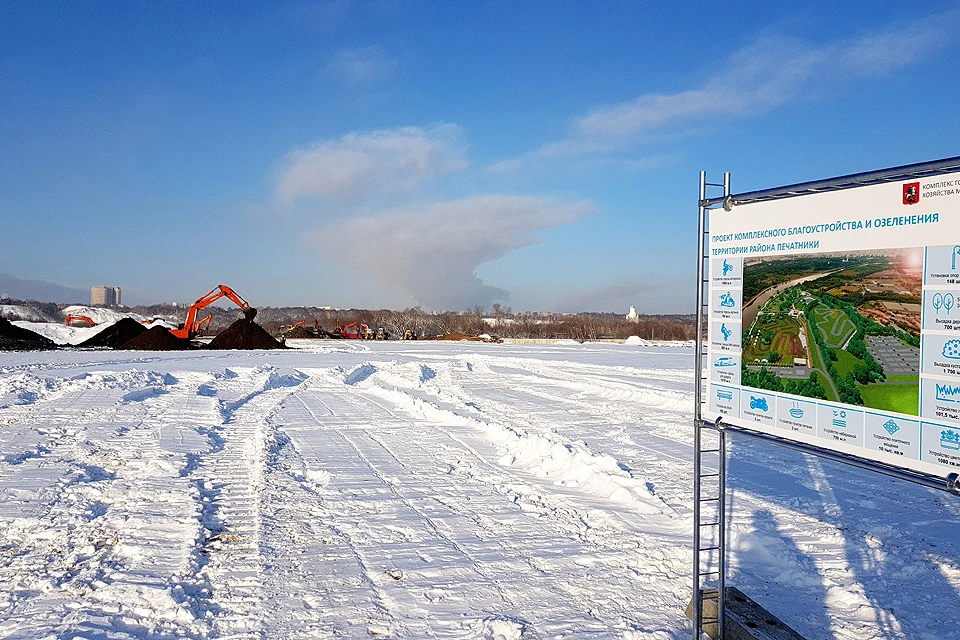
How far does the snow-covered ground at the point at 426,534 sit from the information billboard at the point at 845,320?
64.6 inches

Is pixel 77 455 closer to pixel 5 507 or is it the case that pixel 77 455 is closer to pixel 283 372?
pixel 5 507

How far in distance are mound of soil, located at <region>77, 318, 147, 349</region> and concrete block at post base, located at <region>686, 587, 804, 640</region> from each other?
42517 mm

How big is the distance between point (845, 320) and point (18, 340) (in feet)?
140

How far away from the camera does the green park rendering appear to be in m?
3.02

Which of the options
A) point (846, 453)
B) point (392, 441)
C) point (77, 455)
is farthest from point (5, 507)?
point (846, 453)

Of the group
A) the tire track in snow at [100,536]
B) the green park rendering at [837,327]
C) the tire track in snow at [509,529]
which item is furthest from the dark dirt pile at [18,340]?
the green park rendering at [837,327]

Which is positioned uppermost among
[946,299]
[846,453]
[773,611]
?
[946,299]

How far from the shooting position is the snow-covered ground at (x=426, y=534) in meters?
4.21

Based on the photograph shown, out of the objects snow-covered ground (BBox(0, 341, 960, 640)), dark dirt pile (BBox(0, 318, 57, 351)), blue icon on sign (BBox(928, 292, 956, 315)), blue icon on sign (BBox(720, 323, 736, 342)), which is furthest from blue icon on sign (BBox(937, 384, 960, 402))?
dark dirt pile (BBox(0, 318, 57, 351))

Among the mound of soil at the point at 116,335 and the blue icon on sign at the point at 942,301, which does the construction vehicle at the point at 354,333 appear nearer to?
the mound of soil at the point at 116,335

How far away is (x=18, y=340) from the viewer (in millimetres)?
36312

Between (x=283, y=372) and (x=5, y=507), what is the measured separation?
51.5 feet

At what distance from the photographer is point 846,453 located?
328cm

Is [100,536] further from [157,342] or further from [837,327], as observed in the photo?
[157,342]
